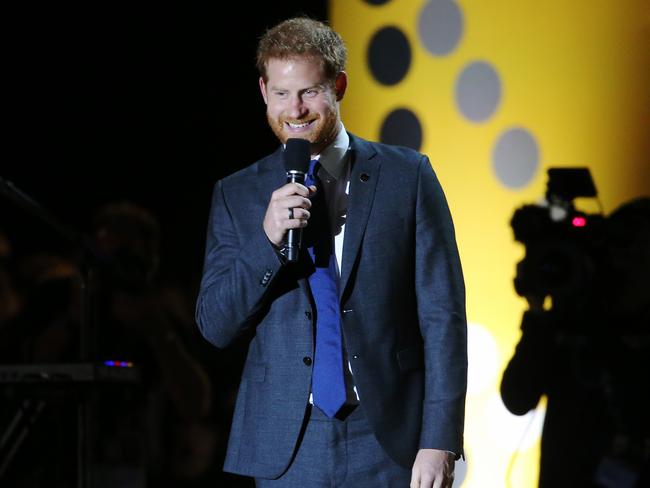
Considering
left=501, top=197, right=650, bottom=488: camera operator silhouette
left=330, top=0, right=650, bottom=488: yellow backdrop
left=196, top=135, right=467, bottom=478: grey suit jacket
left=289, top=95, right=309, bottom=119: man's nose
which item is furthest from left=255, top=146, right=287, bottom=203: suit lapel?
left=330, top=0, right=650, bottom=488: yellow backdrop

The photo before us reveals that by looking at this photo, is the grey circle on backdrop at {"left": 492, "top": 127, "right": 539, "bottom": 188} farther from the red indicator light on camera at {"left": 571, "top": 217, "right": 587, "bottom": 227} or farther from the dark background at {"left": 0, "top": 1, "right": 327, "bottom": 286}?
the red indicator light on camera at {"left": 571, "top": 217, "right": 587, "bottom": 227}

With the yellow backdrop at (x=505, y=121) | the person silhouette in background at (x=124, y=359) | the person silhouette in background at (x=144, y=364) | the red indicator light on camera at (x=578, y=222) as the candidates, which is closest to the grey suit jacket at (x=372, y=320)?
the red indicator light on camera at (x=578, y=222)

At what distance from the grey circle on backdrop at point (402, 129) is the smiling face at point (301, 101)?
1.49 meters

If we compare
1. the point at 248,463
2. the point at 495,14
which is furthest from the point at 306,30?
the point at 495,14

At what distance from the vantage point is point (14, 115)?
12.6 ft

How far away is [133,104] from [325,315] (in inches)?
86.6

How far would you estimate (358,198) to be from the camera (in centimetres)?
197

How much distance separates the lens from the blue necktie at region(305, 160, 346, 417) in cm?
186

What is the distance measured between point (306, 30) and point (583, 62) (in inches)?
60.6

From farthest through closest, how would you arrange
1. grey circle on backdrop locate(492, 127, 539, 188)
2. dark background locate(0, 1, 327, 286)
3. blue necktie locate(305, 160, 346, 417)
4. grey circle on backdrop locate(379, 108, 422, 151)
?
1. dark background locate(0, 1, 327, 286)
2. grey circle on backdrop locate(379, 108, 422, 151)
3. grey circle on backdrop locate(492, 127, 539, 188)
4. blue necktie locate(305, 160, 346, 417)

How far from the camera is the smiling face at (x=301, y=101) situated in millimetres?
1968

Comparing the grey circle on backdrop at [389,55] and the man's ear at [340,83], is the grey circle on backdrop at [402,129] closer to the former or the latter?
the grey circle on backdrop at [389,55]

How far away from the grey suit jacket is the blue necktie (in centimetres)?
2

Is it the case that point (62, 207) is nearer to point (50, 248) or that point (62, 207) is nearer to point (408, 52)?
point (50, 248)
